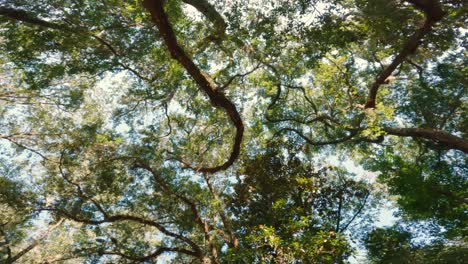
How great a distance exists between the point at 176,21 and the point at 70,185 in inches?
267

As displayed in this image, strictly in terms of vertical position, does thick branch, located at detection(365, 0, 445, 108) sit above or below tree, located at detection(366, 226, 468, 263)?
above

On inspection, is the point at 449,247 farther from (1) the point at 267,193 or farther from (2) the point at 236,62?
(2) the point at 236,62

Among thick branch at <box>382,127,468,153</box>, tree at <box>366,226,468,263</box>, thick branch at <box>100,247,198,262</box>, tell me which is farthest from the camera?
thick branch at <box>100,247,198,262</box>

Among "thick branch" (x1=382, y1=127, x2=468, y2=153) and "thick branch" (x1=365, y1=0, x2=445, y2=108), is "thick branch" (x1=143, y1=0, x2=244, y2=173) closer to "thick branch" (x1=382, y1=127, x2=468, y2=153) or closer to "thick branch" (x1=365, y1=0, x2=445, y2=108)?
"thick branch" (x1=365, y1=0, x2=445, y2=108)

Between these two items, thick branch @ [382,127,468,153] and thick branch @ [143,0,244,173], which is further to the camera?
thick branch @ [382,127,468,153]

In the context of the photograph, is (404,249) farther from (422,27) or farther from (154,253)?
(154,253)

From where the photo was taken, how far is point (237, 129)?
9617mm

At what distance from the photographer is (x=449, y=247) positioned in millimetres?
8523

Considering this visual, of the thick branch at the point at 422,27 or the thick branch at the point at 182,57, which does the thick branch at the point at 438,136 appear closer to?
the thick branch at the point at 422,27

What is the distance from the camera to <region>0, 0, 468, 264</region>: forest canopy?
883 cm

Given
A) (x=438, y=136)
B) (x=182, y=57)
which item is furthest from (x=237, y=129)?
(x=438, y=136)

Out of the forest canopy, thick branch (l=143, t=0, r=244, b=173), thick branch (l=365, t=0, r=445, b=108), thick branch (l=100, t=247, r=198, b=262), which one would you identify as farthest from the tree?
thick branch (l=100, t=247, r=198, b=262)

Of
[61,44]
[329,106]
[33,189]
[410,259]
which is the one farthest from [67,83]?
[410,259]

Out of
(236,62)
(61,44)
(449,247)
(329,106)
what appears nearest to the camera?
(449,247)
